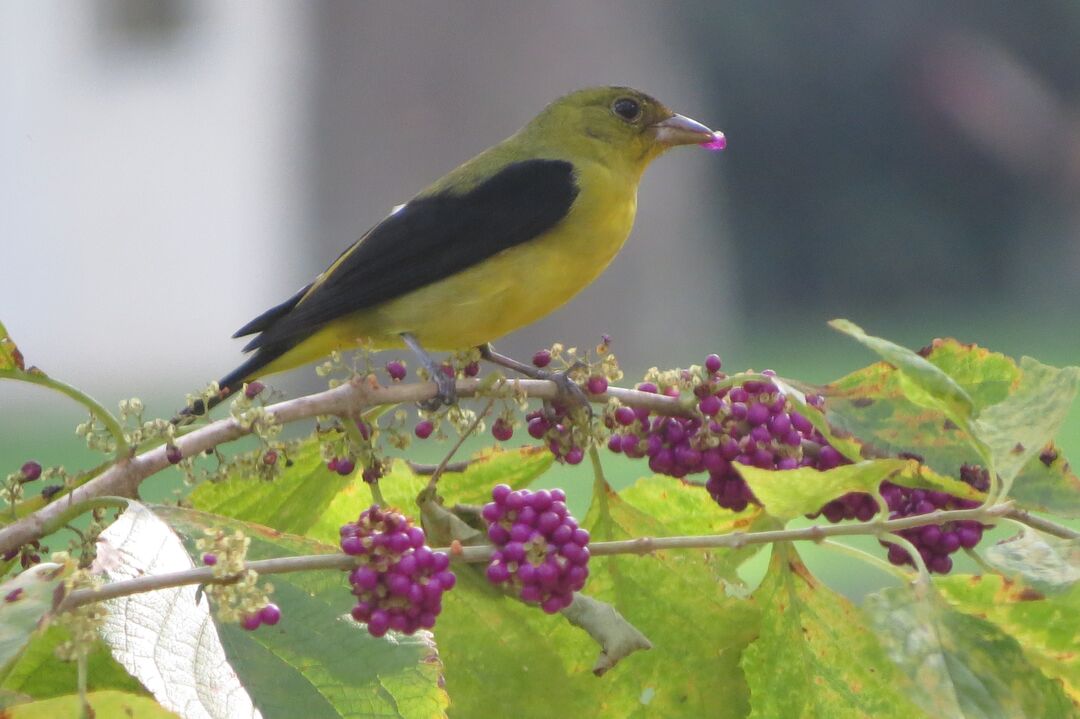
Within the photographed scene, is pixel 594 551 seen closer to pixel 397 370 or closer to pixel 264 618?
pixel 264 618

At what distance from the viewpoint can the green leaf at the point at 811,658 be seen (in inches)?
46.8

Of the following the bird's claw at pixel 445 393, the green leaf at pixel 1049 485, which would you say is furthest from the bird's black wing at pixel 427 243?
the green leaf at pixel 1049 485

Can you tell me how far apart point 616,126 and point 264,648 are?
7.23 feet

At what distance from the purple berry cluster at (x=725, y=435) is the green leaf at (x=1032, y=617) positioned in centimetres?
23

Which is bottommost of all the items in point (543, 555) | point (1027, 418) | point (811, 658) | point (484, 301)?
point (484, 301)

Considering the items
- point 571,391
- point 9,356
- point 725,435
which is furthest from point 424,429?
point 9,356

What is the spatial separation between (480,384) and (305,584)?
1.12 ft

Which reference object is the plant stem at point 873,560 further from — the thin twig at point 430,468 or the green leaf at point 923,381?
the thin twig at point 430,468

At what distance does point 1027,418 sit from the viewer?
108 centimetres

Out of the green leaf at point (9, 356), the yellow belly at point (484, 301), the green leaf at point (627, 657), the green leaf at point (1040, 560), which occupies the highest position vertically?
the green leaf at point (1040, 560)

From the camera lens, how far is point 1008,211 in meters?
19.7

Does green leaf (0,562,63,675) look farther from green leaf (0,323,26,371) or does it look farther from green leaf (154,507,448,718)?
green leaf (0,323,26,371)

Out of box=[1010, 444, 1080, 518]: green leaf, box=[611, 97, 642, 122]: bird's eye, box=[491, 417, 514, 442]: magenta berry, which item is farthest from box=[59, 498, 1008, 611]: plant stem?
box=[611, 97, 642, 122]: bird's eye

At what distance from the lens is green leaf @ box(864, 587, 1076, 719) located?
96 cm
